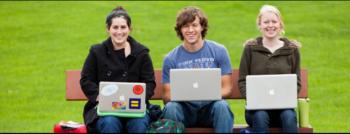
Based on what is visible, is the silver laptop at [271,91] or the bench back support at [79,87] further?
the bench back support at [79,87]

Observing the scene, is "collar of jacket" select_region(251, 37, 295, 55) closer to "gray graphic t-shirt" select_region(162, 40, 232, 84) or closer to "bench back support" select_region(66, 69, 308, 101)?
"gray graphic t-shirt" select_region(162, 40, 232, 84)

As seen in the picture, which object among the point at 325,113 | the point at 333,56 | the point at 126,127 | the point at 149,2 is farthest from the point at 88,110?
the point at 149,2

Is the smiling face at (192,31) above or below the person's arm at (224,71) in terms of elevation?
above

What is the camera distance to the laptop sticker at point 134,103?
9078 mm

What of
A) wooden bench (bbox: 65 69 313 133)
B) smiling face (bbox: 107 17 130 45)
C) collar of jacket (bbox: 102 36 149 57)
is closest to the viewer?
smiling face (bbox: 107 17 130 45)

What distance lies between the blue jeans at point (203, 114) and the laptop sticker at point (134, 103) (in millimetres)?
281

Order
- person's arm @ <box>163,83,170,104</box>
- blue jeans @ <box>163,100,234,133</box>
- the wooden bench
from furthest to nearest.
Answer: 1. the wooden bench
2. person's arm @ <box>163,83,170,104</box>
3. blue jeans @ <box>163,100,234,133</box>

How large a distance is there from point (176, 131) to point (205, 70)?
0.63m

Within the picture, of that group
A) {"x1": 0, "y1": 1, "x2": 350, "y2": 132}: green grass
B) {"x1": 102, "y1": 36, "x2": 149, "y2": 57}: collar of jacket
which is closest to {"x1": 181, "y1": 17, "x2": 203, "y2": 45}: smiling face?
{"x1": 102, "y1": 36, "x2": 149, "y2": 57}: collar of jacket

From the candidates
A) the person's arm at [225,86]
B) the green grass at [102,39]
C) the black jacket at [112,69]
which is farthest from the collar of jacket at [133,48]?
the green grass at [102,39]

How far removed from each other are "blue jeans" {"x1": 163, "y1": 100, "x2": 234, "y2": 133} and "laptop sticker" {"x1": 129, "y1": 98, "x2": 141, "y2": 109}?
0.92ft

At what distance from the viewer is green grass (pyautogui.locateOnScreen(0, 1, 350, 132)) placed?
43.8 ft

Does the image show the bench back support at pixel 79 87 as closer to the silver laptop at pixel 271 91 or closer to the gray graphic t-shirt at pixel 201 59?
the gray graphic t-shirt at pixel 201 59

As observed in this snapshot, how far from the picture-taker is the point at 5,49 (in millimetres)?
17828
